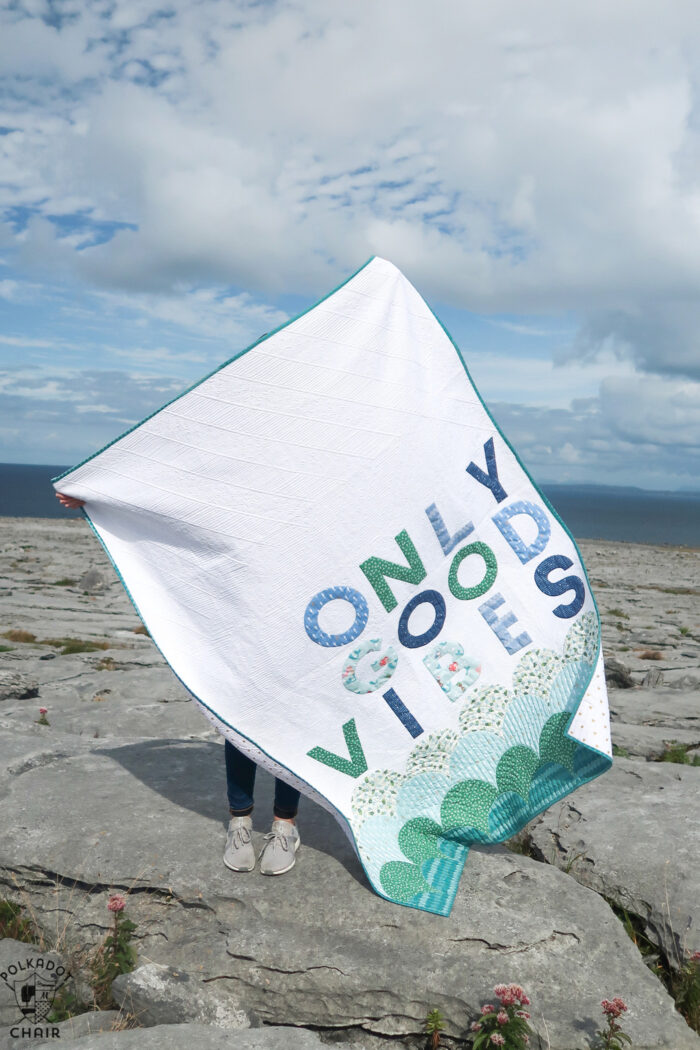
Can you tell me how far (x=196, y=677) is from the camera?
4.84 metres

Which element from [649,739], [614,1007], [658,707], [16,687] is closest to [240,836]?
[614,1007]

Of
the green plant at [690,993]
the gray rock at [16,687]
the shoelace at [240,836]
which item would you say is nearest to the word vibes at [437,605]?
the shoelace at [240,836]

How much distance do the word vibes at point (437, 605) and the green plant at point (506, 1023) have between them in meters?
1.46

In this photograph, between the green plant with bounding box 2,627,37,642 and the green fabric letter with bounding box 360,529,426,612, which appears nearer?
the green fabric letter with bounding box 360,529,426,612

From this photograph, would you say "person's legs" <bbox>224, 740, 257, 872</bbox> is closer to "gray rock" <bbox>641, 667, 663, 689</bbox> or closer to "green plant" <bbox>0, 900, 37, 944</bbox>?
"green plant" <bbox>0, 900, 37, 944</bbox>

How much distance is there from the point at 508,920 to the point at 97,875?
2.52m

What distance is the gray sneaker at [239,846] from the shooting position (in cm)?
487

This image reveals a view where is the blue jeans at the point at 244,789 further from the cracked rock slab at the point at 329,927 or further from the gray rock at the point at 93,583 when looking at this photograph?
the gray rock at the point at 93,583

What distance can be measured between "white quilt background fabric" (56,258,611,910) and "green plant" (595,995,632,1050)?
118cm

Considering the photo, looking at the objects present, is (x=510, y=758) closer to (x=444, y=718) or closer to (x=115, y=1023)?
(x=444, y=718)

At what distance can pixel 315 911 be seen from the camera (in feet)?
15.1

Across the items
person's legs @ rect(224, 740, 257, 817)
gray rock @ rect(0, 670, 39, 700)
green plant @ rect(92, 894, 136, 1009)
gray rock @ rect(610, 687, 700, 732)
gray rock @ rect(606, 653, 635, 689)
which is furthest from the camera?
gray rock @ rect(606, 653, 635, 689)

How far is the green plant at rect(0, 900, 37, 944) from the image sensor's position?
4.77 m

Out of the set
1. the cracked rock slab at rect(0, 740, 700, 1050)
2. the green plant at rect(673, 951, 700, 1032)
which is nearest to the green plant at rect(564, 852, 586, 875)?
the cracked rock slab at rect(0, 740, 700, 1050)
